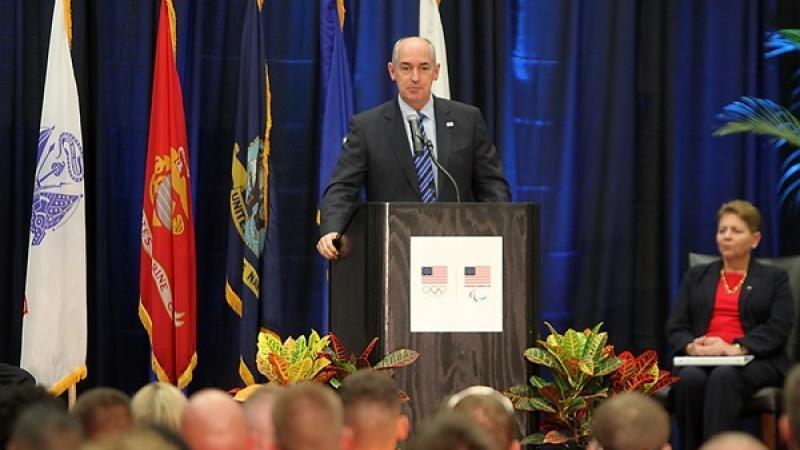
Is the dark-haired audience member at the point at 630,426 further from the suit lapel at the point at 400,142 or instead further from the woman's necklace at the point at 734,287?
the woman's necklace at the point at 734,287

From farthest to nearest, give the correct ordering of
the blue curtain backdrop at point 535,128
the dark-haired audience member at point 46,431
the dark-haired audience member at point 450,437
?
the blue curtain backdrop at point 535,128 < the dark-haired audience member at point 46,431 < the dark-haired audience member at point 450,437

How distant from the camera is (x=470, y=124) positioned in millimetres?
5730

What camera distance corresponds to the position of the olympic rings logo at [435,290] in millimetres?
4910

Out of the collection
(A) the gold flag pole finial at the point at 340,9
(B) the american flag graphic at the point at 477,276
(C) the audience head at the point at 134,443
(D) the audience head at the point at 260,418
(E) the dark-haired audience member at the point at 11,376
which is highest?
(A) the gold flag pole finial at the point at 340,9

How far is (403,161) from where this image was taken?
5.59m

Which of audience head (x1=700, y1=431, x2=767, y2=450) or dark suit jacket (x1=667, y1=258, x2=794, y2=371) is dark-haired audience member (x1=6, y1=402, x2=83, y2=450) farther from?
dark suit jacket (x1=667, y1=258, x2=794, y2=371)

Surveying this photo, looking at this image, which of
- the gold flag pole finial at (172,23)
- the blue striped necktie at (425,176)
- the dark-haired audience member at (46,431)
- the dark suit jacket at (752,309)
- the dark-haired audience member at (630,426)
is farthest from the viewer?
the gold flag pole finial at (172,23)

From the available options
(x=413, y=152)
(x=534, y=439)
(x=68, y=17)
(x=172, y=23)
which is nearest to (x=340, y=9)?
(x=172, y=23)

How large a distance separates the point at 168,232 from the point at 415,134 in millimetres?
2330

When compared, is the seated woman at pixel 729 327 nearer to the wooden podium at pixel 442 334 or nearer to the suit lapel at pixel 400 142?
the wooden podium at pixel 442 334

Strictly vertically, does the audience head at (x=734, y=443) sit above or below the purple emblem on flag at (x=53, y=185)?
below

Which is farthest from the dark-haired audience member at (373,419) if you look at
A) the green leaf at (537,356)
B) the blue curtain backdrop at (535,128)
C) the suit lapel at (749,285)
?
the blue curtain backdrop at (535,128)

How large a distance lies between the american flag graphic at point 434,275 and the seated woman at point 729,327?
1709mm

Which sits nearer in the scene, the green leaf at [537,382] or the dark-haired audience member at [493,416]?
the dark-haired audience member at [493,416]
